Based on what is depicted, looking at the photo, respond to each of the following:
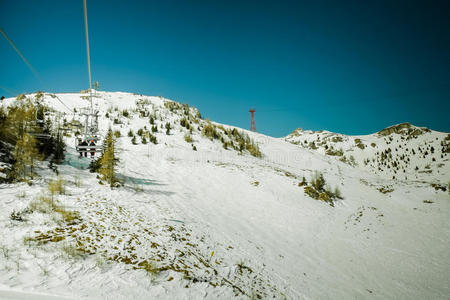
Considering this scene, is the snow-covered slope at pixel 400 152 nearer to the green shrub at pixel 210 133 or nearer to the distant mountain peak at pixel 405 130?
the distant mountain peak at pixel 405 130

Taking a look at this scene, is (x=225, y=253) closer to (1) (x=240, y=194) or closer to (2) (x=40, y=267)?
(2) (x=40, y=267)

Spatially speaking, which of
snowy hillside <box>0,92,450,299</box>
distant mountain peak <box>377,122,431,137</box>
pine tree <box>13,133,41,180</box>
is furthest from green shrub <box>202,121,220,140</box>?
distant mountain peak <box>377,122,431,137</box>

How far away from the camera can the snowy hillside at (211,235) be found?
448 centimetres

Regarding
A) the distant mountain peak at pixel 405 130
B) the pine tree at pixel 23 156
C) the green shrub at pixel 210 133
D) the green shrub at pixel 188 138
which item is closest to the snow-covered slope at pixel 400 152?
the distant mountain peak at pixel 405 130

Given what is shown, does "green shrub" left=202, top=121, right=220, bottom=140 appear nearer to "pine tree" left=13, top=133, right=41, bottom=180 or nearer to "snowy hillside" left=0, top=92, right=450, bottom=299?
"snowy hillside" left=0, top=92, right=450, bottom=299

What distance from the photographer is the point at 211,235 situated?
812cm

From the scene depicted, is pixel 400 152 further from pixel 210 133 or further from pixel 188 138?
→ pixel 188 138

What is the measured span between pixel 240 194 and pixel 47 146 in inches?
525

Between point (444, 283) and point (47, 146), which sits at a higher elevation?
point (47, 146)

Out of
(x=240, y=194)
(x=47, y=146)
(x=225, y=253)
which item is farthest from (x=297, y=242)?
(x=47, y=146)

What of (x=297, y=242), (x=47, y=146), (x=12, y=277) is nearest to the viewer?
(x=12, y=277)

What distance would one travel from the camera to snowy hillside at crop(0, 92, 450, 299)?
4477mm

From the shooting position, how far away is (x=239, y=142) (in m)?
31.9

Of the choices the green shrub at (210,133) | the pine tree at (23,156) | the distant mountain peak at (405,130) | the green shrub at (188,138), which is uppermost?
the distant mountain peak at (405,130)
